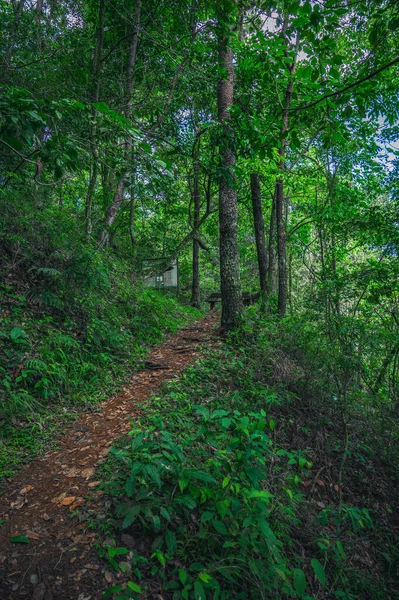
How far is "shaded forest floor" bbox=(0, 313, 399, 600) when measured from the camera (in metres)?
2.30

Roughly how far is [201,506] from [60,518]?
4.04 ft

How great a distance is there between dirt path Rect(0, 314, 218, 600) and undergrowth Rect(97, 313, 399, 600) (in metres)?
0.18

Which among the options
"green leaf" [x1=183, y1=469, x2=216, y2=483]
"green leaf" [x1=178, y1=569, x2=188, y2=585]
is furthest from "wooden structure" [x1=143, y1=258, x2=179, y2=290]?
"green leaf" [x1=178, y1=569, x2=188, y2=585]

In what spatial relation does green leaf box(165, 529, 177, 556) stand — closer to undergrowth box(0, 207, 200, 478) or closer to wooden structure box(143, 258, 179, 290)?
undergrowth box(0, 207, 200, 478)

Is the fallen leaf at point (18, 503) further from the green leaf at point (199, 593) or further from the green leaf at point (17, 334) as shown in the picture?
the green leaf at point (17, 334)

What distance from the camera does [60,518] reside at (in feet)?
8.82

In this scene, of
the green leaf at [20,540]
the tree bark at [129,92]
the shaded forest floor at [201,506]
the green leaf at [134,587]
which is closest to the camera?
the green leaf at [134,587]

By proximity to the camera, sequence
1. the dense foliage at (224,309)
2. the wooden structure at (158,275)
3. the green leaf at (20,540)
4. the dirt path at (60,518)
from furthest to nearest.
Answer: the wooden structure at (158,275), the dense foliage at (224,309), the green leaf at (20,540), the dirt path at (60,518)

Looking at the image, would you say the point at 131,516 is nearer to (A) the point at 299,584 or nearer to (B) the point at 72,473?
(B) the point at 72,473

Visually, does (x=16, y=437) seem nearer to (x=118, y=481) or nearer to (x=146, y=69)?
(x=118, y=481)

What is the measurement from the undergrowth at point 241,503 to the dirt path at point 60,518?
0.18 m

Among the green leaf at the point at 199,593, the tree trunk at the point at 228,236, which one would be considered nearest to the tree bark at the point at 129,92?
the tree trunk at the point at 228,236

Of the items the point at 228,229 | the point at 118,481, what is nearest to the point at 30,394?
the point at 118,481

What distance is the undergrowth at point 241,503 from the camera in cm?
240
